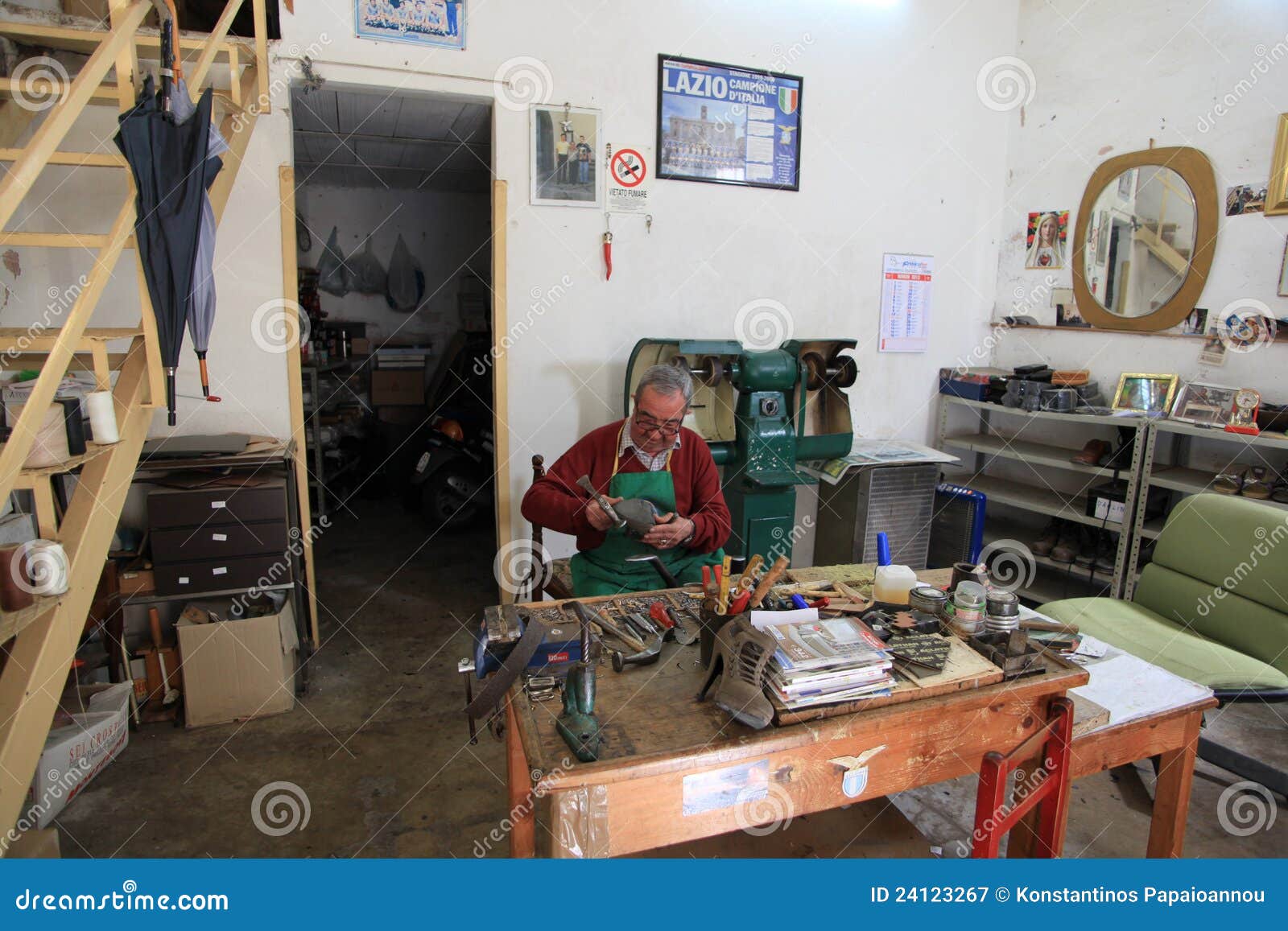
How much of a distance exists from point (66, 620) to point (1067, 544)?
4.18 m

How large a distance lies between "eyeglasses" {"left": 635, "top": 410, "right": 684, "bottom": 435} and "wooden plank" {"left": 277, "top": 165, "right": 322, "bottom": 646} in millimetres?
1575

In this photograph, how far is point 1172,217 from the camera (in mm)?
3764

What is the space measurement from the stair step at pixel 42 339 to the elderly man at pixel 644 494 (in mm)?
1289

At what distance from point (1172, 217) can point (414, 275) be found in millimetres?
5517

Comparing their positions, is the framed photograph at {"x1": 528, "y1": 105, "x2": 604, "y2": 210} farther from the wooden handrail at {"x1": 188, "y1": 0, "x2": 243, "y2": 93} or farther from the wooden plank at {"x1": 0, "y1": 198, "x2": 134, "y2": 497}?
the wooden plank at {"x1": 0, "y1": 198, "x2": 134, "y2": 497}

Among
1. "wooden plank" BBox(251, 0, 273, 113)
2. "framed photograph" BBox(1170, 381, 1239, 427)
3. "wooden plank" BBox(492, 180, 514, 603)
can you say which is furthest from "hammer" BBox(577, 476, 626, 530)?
"framed photograph" BBox(1170, 381, 1239, 427)

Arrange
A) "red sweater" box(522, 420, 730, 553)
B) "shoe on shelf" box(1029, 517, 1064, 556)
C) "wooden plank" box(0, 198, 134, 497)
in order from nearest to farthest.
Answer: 1. "wooden plank" box(0, 198, 134, 497)
2. "red sweater" box(522, 420, 730, 553)
3. "shoe on shelf" box(1029, 517, 1064, 556)

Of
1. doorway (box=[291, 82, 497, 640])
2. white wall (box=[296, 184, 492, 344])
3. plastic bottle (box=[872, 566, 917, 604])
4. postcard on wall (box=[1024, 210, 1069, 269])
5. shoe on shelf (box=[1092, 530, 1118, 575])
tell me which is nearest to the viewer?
plastic bottle (box=[872, 566, 917, 604])

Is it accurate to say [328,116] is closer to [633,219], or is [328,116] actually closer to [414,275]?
[633,219]

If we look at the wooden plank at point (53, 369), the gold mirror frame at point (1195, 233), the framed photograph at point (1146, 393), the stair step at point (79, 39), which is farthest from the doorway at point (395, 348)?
the framed photograph at point (1146, 393)

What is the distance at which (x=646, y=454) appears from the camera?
104 inches

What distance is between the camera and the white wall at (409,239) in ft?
21.2

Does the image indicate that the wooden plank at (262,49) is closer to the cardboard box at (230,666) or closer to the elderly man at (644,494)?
the elderly man at (644,494)

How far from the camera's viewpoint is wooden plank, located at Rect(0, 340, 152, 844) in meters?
1.75
